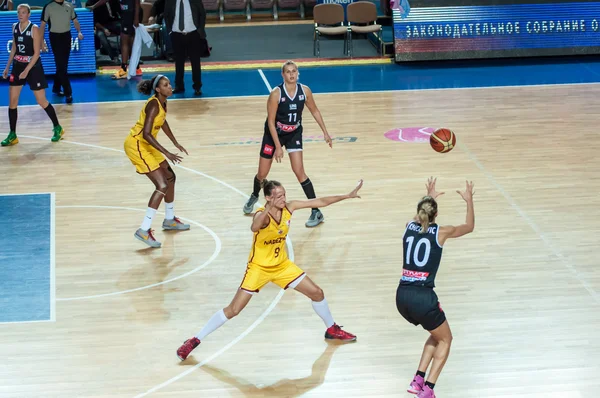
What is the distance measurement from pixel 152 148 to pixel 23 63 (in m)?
4.97

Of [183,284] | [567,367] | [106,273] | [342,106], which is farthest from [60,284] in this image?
[342,106]

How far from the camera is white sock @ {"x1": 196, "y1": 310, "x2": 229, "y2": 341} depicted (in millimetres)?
7531

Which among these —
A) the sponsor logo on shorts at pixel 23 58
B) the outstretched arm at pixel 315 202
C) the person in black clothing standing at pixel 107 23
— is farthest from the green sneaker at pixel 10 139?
the outstretched arm at pixel 315 202

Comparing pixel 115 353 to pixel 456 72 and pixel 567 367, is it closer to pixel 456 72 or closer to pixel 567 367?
pixel 567 367

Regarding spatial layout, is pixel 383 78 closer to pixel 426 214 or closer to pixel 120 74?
pixel 120 74

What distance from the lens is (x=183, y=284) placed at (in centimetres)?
934

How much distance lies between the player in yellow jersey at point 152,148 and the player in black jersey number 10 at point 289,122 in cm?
114

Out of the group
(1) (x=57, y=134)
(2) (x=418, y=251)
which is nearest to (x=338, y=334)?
(2) (x=418, y=251)

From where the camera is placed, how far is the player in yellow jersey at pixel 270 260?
729cm

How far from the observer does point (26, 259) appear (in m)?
10.0

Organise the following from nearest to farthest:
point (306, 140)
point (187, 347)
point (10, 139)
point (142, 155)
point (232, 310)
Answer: point (232, 310), point (187, 347), point (142, 155), point (10, 139), point (306, 140)

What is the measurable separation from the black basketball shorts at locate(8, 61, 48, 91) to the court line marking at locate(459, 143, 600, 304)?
6.79 metres

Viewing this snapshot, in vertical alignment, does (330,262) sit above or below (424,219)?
below

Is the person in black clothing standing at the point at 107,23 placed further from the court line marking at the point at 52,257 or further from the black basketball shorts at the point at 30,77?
the court line marking at the point at 52,257
